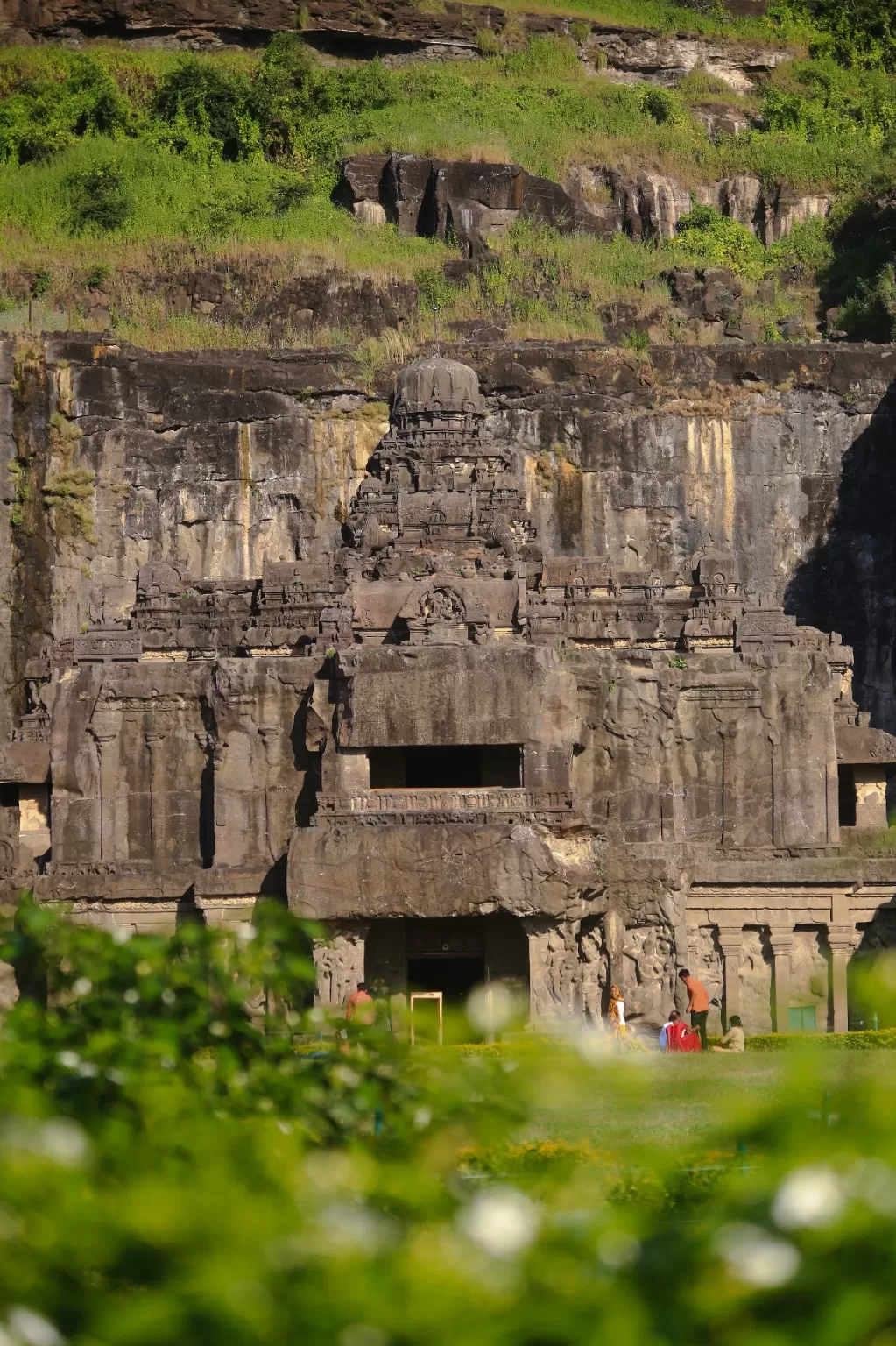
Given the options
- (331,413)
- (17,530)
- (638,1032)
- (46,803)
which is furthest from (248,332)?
(638,1032)

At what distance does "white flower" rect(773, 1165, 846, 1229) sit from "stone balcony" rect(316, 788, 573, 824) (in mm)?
29252

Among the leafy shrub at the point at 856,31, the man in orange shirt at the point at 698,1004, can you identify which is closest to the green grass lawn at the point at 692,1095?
the man in orange shirt at the point at 698,1004

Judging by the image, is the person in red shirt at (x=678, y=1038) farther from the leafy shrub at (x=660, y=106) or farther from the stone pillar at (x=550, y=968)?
the leafy shrub at (x=660, y=106)

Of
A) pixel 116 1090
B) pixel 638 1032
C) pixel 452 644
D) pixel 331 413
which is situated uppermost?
pixel 331 413

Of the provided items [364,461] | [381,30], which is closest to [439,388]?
[364,461]

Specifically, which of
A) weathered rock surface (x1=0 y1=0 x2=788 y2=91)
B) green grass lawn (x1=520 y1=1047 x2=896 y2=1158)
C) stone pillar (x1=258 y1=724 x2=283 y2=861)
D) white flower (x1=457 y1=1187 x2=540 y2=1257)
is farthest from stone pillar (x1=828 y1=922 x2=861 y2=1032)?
weathered rock surface (x1=0 y1=0 x2=788 y2=91)

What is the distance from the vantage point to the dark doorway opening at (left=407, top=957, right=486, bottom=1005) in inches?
1468

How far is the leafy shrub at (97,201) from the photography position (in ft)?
202

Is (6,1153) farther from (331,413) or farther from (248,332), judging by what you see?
(248,332)

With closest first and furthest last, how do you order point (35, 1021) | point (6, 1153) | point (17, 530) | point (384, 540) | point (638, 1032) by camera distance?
point (6, 1153) < point (35, 1021) < point (638, 1032) < point (384, 540) < point (17, 530)

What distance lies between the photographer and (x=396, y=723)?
36562 mm

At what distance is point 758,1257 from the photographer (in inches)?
240

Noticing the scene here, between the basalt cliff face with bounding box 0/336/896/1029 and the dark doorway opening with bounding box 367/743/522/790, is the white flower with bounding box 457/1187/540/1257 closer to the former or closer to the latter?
the basalt cliff face with bounding box 0/336/896/1029

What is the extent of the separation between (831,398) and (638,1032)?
77.3 ft
